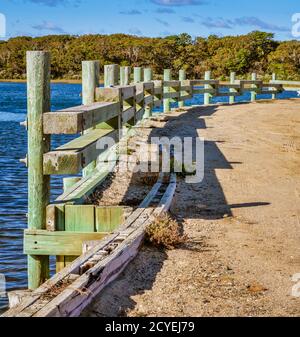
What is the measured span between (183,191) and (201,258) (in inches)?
105

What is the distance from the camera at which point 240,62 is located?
83625 millimetres

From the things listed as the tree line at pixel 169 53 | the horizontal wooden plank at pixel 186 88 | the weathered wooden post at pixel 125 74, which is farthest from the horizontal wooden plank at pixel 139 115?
the tree line at pixel 169 53

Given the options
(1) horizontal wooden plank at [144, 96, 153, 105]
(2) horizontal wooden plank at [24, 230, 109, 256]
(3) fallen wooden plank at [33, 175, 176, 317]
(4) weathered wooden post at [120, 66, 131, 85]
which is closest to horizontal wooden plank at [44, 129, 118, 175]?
(2) horizontal wooden plank at [24, 230, 109, 256]

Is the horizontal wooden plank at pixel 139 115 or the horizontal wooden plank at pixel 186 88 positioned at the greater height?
the horizontal wooden plank at pixel 186 88

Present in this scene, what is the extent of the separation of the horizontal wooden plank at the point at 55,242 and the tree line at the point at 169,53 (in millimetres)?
72586

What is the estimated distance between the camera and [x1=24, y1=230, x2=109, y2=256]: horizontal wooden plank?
6.07 metres

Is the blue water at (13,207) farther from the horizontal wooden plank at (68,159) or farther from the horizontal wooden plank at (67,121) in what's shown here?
the horizontal wooden plank at (67,121)

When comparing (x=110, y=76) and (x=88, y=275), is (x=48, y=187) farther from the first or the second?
(x=110, y=76)

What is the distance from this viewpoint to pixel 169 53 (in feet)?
327

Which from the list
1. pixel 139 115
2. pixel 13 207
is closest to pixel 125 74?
pixel 139 115

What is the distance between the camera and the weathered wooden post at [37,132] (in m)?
6.07

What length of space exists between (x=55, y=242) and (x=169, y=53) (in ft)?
313

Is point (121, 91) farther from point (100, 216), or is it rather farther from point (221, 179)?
point (100, 216)
